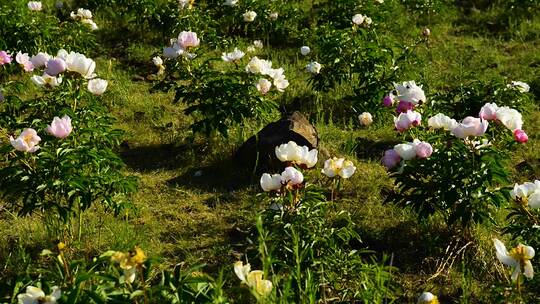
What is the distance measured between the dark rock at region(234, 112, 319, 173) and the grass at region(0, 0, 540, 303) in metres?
0.15

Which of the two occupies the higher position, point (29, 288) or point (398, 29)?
point (29, 288)

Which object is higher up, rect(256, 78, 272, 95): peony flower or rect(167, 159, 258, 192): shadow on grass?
rect(256, 78, 272, 95): peony flower

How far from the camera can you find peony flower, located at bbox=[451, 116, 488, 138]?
3.28 m

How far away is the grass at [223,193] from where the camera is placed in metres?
3.72

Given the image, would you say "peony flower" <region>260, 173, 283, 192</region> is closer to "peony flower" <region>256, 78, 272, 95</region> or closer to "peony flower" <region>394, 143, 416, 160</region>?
"peony flower" <region>394, 143, 416, 160</region>

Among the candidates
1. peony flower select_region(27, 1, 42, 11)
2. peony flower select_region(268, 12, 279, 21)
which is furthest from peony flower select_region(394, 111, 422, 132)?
peony flower select_region(27, 1, 42, 11)

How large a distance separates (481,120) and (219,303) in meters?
1.78

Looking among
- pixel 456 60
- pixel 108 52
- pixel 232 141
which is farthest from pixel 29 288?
pixel 456 60

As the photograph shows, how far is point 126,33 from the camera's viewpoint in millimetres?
7180

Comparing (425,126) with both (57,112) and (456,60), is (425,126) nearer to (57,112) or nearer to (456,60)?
(57,112)

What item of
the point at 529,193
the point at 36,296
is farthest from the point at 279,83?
the point at 36,296

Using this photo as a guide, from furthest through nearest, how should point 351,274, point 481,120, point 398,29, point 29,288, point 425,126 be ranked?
point 398,29
point 425,126
point 481,120
point 351,274
point 29,288

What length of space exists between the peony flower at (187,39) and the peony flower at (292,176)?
1.70 metres

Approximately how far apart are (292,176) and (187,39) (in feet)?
Result: 5.77
